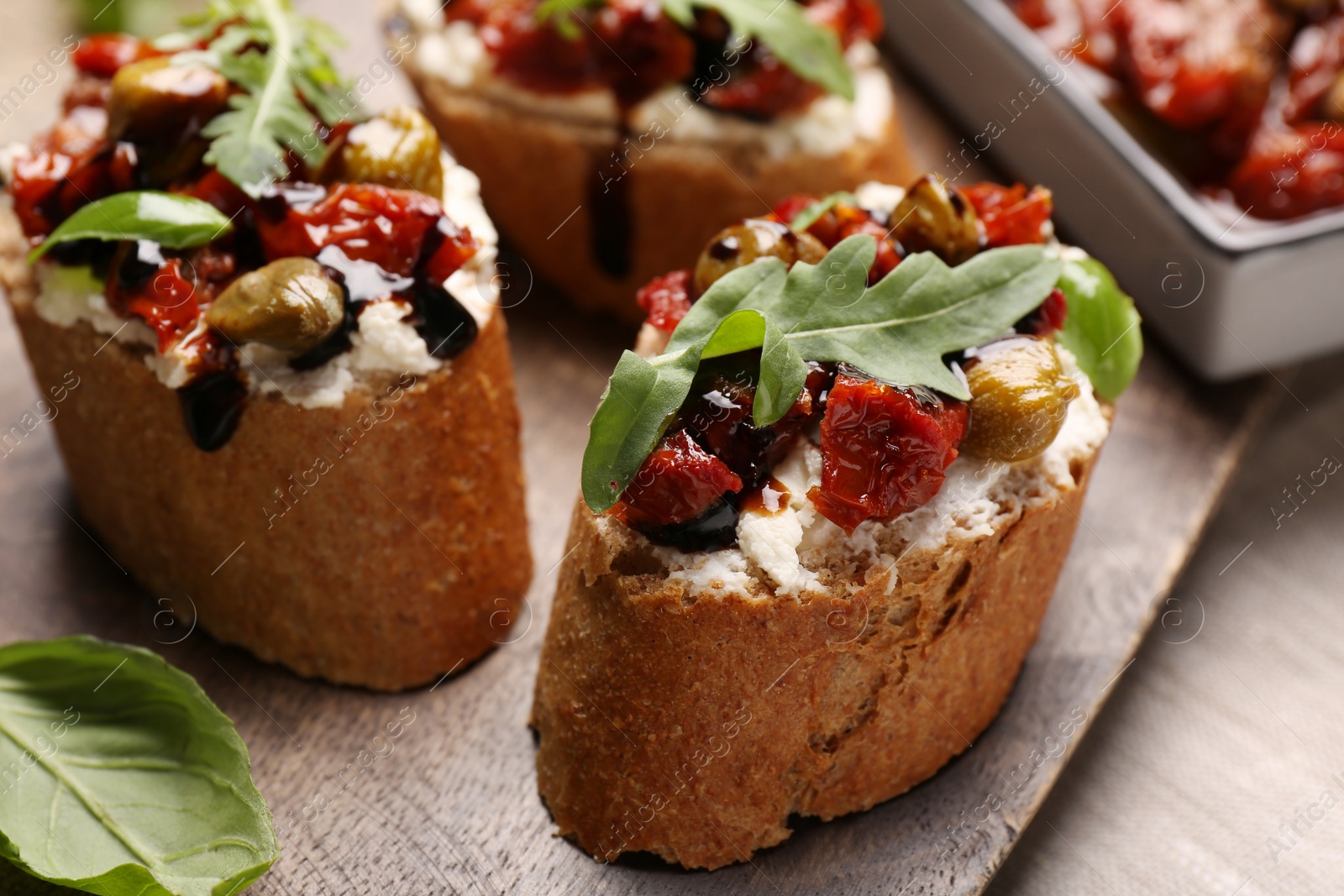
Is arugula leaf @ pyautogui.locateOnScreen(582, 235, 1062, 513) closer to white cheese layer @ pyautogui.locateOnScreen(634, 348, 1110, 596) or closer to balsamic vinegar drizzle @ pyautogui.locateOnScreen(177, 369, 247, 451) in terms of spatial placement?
white cheese layer @ pyautogui.locateOnScreen(634, 348, 1110, 596)

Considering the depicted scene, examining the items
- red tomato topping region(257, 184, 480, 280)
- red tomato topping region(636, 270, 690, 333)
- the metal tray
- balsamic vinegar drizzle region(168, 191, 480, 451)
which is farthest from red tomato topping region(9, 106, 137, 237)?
the metal tray

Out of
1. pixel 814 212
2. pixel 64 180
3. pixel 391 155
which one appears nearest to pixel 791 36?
pixel 814 212

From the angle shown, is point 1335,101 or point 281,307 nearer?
point 281,307

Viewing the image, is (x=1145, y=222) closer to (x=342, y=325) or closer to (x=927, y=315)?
(x=927, y=315)

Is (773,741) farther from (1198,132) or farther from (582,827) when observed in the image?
(1198,132)

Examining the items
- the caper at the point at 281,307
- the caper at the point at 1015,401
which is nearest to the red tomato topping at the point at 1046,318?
the caper at the point at 1015,401

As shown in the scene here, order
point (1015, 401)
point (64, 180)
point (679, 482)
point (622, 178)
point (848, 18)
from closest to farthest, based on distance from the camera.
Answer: point (679, 482) → point (1015, 401) → point (64, 180) → point (622, 178) → point (848, 18)

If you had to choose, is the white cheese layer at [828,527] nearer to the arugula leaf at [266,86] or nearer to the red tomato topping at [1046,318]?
the red tomato topping at [1046,318]
